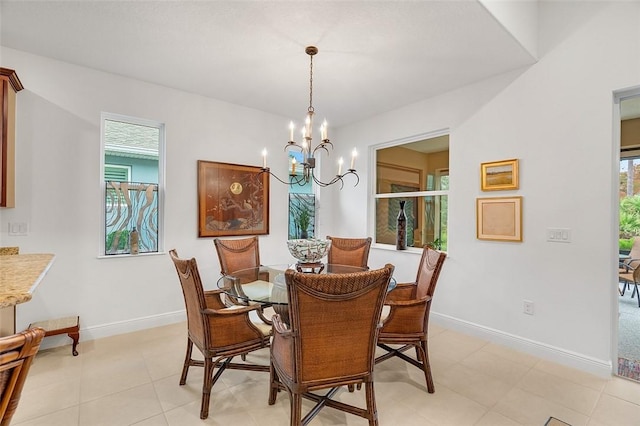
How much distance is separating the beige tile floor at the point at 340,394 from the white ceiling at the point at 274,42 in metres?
2.74

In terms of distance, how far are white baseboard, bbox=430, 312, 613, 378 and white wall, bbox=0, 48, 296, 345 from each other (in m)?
2.96

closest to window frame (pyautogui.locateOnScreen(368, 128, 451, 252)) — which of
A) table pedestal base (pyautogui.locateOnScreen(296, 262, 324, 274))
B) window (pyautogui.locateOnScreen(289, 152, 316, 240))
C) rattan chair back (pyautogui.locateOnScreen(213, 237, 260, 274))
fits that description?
window (pyautogui.locateOnScreen(289, 152, 316, 240))

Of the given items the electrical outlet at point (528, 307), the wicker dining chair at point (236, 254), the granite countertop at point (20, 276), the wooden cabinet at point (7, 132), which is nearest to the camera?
the granite countertop at point (20, 276)

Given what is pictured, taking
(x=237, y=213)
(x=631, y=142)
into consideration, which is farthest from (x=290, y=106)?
(x=631, y=142)

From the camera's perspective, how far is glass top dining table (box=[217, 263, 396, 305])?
6.75 feet

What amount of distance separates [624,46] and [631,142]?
77cm

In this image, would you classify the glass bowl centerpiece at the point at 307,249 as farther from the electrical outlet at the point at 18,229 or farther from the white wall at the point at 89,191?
the electrical outlet at the point at 18,229

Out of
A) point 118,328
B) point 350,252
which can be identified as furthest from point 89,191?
point 350,252

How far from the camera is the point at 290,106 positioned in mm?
4105

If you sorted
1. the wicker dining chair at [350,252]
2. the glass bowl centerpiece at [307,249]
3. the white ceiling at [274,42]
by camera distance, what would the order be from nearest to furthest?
1. the white ceiling at [274,42]
2. the glass bowl centerpiece at [307,249]
3. the wicker dining chair at [350,252]

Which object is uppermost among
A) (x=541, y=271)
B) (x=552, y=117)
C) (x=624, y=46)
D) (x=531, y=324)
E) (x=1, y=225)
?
(x=624, y=46)

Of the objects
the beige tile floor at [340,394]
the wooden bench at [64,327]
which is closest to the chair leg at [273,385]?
the beige tile floor at [340,394]

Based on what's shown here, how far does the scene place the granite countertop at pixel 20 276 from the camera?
1.25 metres

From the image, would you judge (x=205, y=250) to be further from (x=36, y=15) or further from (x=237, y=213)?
(x=36, y=15)
